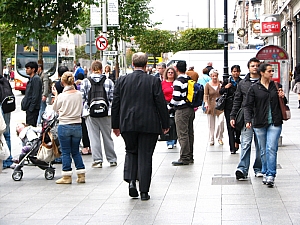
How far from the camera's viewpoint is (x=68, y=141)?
10516mm

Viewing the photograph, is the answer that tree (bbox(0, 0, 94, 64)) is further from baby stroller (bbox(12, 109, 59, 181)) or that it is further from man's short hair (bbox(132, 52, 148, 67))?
man's short hair (bbox(132, 52, 148, 67))

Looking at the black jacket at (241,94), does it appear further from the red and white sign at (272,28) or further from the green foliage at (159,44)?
the green foliage at (159,44)

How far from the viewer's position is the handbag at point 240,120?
1025 centimetres

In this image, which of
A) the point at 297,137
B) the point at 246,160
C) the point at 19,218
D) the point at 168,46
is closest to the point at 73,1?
the point at 297,137

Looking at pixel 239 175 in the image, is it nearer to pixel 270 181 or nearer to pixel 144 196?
pixel 270 181

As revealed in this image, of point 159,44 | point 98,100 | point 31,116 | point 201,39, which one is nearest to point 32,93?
point 31,116

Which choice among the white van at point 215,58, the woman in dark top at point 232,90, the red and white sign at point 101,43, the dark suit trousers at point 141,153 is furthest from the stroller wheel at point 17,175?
the white van at point 215,58

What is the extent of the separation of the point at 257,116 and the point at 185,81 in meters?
2.74

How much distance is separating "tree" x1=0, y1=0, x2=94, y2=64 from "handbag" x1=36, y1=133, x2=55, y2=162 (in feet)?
25.2

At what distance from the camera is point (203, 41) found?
59719mm

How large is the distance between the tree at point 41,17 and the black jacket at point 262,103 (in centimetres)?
946

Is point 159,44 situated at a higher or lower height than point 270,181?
higher

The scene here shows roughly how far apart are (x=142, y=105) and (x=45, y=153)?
2605mm

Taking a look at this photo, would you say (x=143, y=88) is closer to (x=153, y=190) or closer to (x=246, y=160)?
(x=153, y=190)
